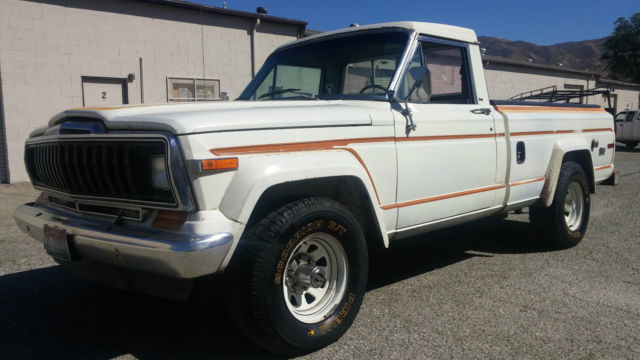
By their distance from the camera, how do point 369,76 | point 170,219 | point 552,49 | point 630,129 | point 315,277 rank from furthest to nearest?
point 552,49 < point 630,129 < point 369,76 < point 315,277 < point 170,219

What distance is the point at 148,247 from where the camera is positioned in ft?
7.89

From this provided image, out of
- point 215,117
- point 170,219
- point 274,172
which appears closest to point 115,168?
point 170,219

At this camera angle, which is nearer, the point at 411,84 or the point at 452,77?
the point at 411,84

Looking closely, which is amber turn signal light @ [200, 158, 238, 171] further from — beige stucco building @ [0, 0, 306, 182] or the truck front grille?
beige stucco building @ [0, 0, 306, 182]

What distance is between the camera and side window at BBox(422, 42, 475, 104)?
4184mm

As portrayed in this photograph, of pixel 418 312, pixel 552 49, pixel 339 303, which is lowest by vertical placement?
pixel 418 312

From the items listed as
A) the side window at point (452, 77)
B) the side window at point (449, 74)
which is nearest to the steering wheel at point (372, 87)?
the side window at point (449, 74)

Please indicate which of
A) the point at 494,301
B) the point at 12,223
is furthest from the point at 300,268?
the point at 12,223

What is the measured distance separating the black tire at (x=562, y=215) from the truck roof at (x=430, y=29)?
1.71 m

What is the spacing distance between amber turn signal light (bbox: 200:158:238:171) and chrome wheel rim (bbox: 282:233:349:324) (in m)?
0.62

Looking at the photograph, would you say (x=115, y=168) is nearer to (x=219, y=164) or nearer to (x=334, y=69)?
(x=219, y=164)

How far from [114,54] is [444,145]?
9299 mm

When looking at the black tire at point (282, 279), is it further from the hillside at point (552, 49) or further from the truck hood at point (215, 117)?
the hillside at point (552, 49)

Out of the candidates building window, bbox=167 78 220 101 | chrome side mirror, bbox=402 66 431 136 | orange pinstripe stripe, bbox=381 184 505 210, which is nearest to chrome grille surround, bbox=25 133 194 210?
orange pinstripe stripe, bbox=381 184 505 210
